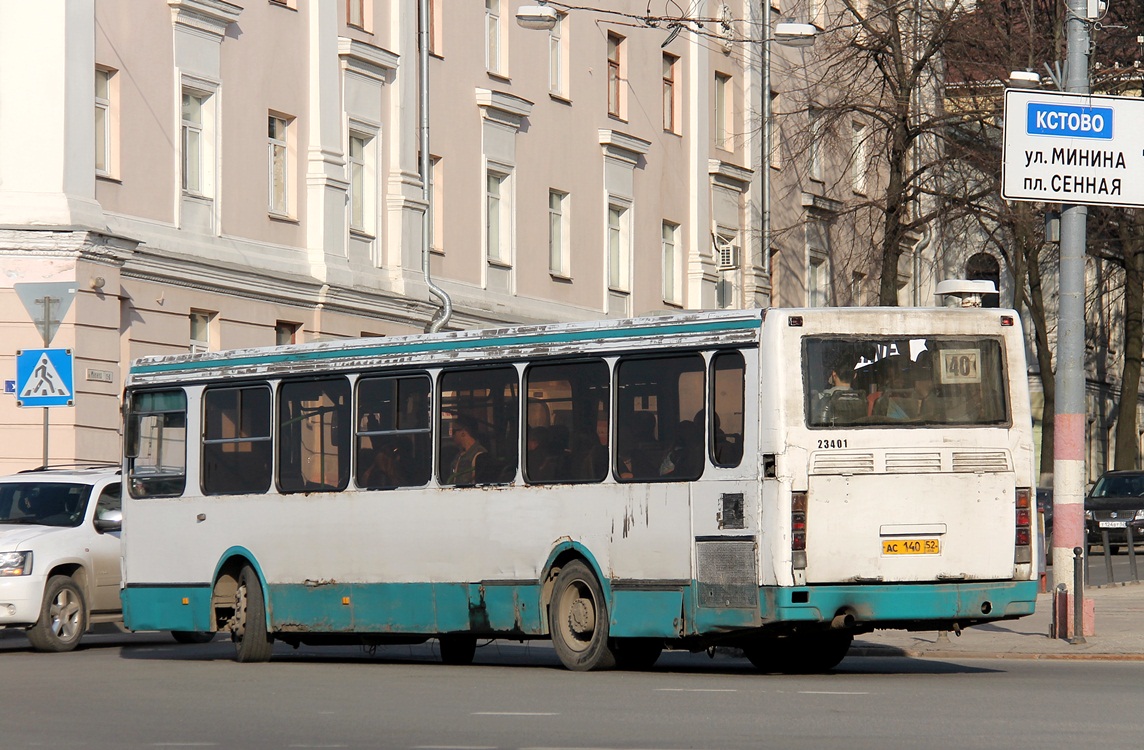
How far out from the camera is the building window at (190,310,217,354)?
3148 cm

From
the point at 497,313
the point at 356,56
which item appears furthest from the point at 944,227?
the point at 356,56

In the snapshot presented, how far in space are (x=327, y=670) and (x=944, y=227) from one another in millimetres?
26764

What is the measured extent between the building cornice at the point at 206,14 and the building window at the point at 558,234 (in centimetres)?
→ 1046

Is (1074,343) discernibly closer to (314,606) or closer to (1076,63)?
(1076,63)

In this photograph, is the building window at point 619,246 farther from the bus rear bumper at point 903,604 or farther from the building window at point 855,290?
the bus rear bumper at point 903,604

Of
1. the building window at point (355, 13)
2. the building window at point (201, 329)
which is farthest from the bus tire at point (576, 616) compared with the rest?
the building window at point (355, 13)

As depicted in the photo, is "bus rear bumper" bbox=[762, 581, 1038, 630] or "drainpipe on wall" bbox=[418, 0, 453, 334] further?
"drainpipe on wall" bbox=[418, 0, 453, 334]

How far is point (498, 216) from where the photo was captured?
39.5 m

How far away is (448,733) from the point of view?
1183 centimetres

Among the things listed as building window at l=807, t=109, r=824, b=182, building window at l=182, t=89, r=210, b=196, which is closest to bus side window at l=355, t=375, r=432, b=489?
building window at l=182, t=89, r=210, b=196

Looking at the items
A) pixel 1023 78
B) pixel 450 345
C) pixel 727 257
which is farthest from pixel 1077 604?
pixel 727 257

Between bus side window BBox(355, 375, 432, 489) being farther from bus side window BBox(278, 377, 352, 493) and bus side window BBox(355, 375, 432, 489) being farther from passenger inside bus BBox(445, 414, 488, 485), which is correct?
passenger inside bus BBox(445, 414, 488, 485)

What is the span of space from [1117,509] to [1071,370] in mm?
25887

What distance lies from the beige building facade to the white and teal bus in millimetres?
6464
